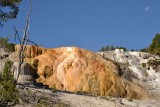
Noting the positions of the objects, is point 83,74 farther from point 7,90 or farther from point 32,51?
point 7,90

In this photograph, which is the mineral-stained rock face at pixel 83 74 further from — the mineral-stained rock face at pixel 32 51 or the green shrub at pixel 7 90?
the green shrub at pixel 7 90

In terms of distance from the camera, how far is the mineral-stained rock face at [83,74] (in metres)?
46.2

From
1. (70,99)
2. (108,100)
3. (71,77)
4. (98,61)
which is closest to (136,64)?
(98,61)

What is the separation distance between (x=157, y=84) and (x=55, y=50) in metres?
13.3

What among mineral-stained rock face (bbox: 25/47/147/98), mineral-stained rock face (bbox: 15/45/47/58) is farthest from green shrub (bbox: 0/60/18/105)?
mineral-stained rock face (bbox: 15/45/47/58)

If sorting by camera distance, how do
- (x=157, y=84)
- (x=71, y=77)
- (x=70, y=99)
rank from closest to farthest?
(x=70, y=99) < (x=71, y=77) < (x=157, y=84)

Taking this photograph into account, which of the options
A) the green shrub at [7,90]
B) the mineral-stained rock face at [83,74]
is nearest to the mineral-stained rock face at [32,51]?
the mineral-stained rock face at [83,74]

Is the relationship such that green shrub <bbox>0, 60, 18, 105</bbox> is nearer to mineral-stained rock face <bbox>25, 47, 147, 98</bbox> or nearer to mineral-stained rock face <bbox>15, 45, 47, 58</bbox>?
mineral-stained rock face <bbox>25, 47, 147, 98</bbox>

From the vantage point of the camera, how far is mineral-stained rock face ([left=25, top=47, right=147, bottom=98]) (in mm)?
46188

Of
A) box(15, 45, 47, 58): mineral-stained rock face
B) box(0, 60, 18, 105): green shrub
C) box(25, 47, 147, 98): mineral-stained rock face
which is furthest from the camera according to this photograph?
box(15, 45, 47, 58): mineral-stained rock face

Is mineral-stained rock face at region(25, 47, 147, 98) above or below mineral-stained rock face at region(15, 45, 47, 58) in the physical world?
below

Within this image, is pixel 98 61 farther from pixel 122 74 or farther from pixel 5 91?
pixel 5 91

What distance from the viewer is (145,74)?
173ft

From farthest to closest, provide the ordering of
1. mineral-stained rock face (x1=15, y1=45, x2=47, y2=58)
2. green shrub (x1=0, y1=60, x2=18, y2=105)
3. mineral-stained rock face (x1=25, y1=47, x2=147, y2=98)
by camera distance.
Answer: mineral-stained rock face (x1=15, y1=45, x2=47, y2=58)
mineral-stained rock face (x1=25, y1=47, x2=147, y2=98)
green shrub (x1=0, y1=60, x2=18, y2=105)
